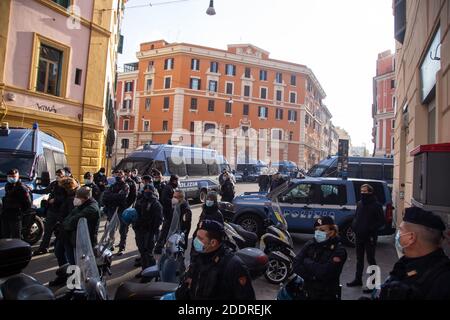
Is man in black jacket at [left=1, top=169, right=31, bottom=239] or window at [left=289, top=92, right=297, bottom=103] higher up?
window at [left=289, top=92, right=297, bottom=103]

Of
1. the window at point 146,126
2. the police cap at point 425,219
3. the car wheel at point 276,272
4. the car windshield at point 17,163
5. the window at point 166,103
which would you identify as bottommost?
the car wheel at point 276,272

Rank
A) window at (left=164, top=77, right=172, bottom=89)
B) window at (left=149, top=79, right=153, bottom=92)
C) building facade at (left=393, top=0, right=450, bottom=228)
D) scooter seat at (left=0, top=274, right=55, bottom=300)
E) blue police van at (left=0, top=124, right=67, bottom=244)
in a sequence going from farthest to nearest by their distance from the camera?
window at (left=149, top=79, right=153, bottom=92)
window at (left=164, top=77, right=172, bottom=89)
blue police van at (left=0, top=124, right=67, bottom=244)
building facade at (left=393, top=0, right=450, bottom=228)
scooter seat at (left=0, top=274, right=55, bottom=300)

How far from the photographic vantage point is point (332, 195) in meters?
9.23

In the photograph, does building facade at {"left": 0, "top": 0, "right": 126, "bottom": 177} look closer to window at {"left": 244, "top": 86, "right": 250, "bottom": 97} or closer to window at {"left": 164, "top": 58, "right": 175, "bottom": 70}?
window at {"left": 164, "top": 58, "right": 175, "bottom": 70}

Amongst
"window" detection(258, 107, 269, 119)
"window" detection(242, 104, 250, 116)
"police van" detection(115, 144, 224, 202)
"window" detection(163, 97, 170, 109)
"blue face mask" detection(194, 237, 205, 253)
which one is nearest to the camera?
"blue face mask" detection(194, 237, 205, 253)

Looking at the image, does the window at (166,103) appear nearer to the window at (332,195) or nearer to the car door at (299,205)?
the car door at (299,205)

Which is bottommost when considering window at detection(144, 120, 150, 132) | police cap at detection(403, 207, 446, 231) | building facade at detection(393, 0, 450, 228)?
police cap at detection(403, 207, 446, 231)

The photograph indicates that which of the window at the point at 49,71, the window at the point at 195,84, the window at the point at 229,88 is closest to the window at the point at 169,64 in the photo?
the window at the point at 195,84

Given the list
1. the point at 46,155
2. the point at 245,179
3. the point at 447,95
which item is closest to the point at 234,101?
the point at 245,179

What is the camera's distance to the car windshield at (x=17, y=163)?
26.9 feet

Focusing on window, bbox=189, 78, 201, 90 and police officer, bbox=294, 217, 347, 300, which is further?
window, bbox=189, 78, 201, 90

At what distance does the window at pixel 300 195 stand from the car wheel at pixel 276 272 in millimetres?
3320

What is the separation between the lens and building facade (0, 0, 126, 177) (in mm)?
13602

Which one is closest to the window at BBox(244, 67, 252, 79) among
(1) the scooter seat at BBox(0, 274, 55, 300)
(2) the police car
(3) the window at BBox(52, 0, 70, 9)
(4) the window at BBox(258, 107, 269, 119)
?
(4) the window at BBox(258, 107, 269, 119)
